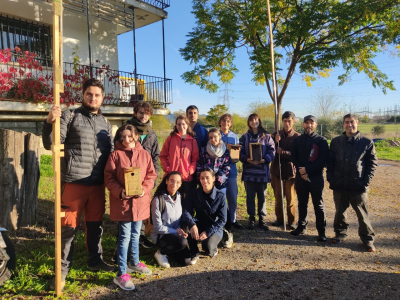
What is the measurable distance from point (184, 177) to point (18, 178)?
2.54m

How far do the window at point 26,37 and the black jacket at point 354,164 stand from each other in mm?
9172

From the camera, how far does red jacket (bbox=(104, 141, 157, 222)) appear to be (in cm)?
335

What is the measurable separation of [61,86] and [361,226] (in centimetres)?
442

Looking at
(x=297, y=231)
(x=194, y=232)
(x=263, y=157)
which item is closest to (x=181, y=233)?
(x=194, y=232)

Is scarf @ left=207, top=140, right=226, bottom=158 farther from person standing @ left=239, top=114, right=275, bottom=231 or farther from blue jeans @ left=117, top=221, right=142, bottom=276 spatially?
blue jeans @ left=117, top=221, right=142, bottom=276

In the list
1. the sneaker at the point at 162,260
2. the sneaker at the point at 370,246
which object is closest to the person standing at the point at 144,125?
the sneaker at the point at 162,260

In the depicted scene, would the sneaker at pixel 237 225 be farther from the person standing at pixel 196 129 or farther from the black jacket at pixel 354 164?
the black jacket at pixel 354 164

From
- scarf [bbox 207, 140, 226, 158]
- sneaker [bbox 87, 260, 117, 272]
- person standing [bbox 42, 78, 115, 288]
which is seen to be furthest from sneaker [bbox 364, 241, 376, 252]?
person standing [bbox 42, 78, 115, 288]

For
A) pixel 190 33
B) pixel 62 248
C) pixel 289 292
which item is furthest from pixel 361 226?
pixel 190 33

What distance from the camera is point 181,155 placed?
461 centimetres

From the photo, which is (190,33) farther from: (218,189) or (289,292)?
(289,292)

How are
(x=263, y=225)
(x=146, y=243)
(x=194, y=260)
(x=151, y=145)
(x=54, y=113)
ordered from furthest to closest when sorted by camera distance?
1. (x=263, y=225)
2. (x=146, y=243)
3. (x=151, y=145)
4. (x=194, y=260)
5. (x=54, y=113)

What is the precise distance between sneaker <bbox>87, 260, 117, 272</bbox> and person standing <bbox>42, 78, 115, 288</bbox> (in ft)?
1.13

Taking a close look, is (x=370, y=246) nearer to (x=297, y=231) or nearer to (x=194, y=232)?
(x=297, y=231)
